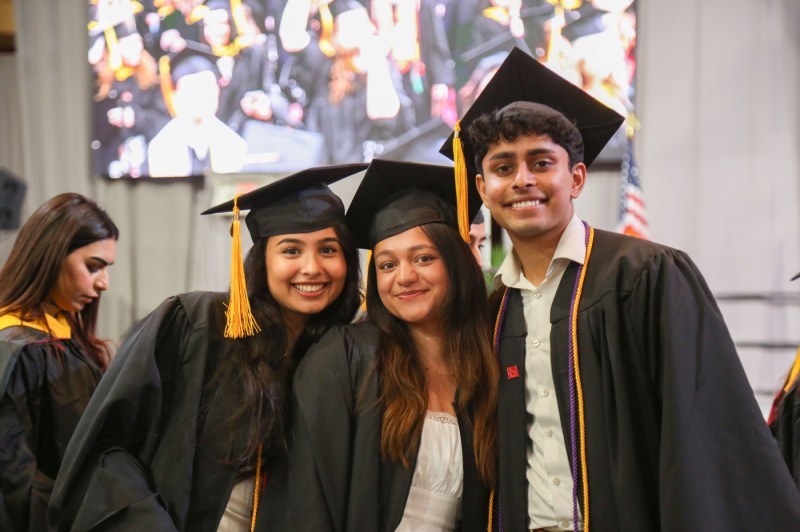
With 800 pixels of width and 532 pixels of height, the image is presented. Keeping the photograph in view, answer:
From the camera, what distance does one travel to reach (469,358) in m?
2.05

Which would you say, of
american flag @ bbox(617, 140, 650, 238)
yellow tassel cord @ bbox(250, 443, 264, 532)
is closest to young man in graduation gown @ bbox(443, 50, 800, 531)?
yellow tassel cord @ bbox(250, 443, 264, 532)

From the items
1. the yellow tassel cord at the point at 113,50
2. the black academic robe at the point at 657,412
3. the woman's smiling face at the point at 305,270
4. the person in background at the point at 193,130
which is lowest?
the black academic robe at the point at 657,412

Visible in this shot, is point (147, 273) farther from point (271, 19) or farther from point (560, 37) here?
point (560, 37)

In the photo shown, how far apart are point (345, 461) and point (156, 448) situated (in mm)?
525

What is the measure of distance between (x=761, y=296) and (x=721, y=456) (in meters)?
3.51

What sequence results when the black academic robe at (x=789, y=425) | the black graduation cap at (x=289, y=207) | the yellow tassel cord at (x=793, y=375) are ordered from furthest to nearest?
the yellow tassel cord at (x=793, y=375) → the black academic robe at (x=789, y=425) → the black graduation cap at (x=289, y=207)

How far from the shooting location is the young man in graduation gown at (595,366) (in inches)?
63.6

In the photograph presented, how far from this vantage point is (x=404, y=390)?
1.99 metres

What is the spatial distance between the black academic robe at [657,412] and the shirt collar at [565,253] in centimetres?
4

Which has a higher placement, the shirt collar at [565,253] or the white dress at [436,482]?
the shirt collar at [565,253]

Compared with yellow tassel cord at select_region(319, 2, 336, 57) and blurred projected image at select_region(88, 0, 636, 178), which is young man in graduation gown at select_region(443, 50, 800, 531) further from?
yellow tassel cord at select_region(319, 2, 336, 57)

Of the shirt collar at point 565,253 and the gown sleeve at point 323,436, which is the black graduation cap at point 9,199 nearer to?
the gown sleeve at point 323,436

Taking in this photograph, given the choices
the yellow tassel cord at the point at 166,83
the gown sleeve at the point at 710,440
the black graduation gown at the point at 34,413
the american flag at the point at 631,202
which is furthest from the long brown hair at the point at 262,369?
the yellow tassel cord at the point at 166,83

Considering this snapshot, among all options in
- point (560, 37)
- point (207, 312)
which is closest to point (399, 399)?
point (207, 312)
